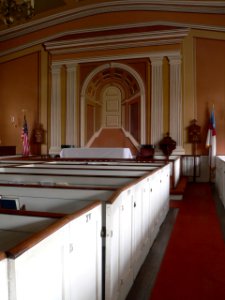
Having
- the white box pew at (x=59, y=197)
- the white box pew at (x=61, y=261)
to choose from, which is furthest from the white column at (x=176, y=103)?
the white box pew at (x=61, y=261)

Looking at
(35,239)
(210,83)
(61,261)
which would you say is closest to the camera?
(35,239)

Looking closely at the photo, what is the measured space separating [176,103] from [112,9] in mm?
3678

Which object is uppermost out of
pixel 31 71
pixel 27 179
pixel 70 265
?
pixel 31 71

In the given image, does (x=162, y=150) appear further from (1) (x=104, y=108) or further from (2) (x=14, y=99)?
(2) (x=14, y=99)

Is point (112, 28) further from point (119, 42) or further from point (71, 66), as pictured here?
point (71, 66)

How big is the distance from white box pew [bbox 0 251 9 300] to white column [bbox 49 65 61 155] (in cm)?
906

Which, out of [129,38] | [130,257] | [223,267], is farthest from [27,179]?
[129,38]

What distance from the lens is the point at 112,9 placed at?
934cm

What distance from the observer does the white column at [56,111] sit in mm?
9906

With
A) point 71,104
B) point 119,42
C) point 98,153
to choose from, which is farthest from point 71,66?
point 98,153

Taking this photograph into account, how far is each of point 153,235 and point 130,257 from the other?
1.12m

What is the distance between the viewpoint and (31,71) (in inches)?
408

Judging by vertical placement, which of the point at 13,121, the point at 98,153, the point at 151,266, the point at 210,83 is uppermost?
the point at 210,83

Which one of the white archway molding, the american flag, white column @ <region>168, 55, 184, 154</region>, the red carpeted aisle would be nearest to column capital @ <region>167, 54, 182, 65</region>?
white column @ <region>168, 55, 184, 154</region>
